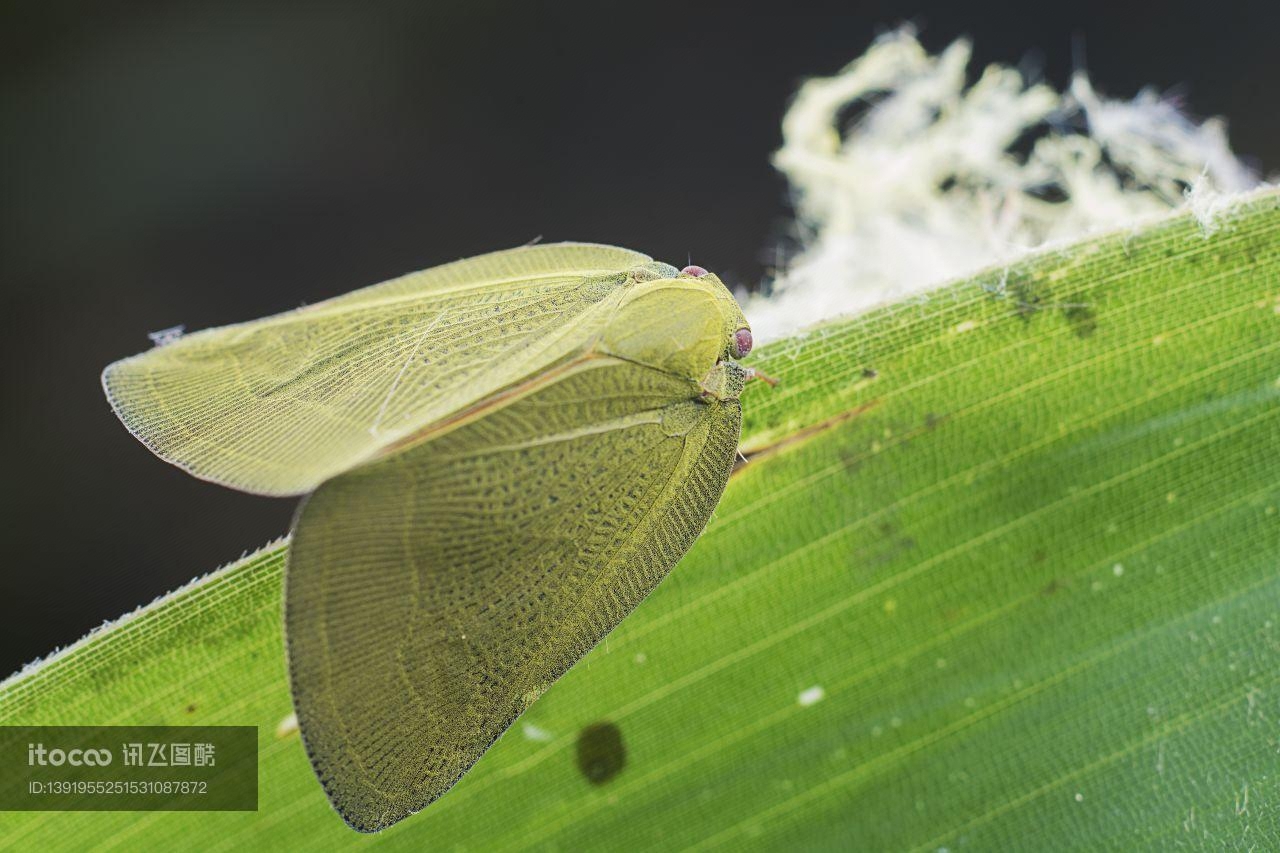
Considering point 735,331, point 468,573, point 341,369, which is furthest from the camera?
point 735,331

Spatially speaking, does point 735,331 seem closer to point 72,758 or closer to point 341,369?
point 341,369

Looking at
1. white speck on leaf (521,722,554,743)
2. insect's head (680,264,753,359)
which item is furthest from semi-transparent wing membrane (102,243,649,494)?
white speck on leaf (521,722,554,743)

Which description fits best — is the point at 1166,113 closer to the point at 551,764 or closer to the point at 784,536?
the point at 784,536

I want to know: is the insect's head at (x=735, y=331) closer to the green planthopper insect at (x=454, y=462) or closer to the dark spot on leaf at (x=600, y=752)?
the green planthopper insect at (x=454, y=462)

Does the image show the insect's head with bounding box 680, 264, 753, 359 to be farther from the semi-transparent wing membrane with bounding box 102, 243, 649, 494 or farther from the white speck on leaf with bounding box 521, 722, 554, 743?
the white speck on leaf with bounding box 521, 722, 554, 743

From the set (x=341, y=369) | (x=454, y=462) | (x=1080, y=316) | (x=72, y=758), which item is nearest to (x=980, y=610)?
(x=1080, y=316)

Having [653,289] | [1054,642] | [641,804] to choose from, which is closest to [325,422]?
[653,289]
